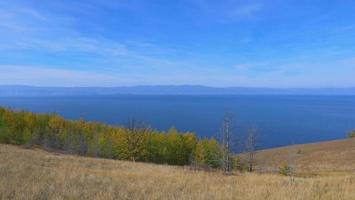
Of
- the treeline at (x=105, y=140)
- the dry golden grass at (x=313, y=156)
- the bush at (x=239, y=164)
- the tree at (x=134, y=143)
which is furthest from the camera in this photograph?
the treeline at (x=105, y=140)

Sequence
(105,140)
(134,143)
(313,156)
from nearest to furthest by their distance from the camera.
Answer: (313,156) → (134,143) → (105,140)

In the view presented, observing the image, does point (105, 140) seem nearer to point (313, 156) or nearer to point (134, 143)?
point (134, 143)

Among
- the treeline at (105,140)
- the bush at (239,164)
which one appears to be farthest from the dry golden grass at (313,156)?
the treeline at (105,140)

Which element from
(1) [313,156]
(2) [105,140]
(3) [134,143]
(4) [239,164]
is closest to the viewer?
(4) [239,164]

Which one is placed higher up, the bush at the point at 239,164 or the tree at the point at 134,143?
the tree at the point at 134,143

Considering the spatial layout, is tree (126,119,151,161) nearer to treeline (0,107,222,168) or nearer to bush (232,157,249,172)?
treeline (0,107,222,168)

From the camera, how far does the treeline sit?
7044 cm

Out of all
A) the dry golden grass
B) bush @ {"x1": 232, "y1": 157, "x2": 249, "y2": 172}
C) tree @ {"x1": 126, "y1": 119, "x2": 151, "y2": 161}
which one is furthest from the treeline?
the dry golden grass

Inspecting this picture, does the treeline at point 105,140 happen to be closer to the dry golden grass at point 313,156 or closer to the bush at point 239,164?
the bush at point 239,164

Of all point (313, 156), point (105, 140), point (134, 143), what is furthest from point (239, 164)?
point (105, 140)

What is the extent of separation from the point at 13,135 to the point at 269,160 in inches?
2253

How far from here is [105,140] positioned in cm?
7900

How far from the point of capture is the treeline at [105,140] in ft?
231

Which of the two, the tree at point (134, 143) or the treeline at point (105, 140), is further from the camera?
the treeline at point (105, 140)
